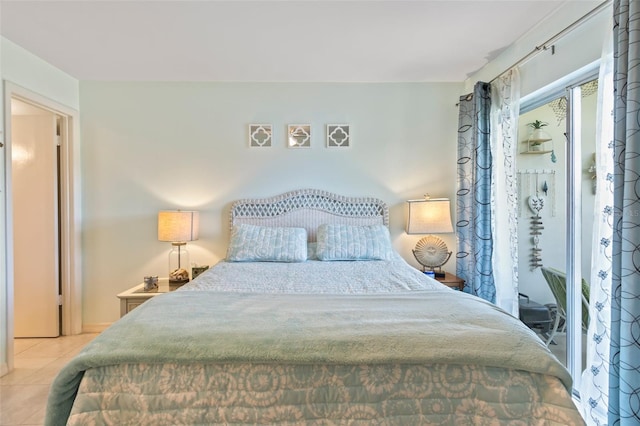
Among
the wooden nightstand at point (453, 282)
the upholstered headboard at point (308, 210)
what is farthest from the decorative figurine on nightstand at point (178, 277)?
the wooden nightstand at point (453, 282)

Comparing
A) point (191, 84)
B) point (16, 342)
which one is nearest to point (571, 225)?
point (191, 84)

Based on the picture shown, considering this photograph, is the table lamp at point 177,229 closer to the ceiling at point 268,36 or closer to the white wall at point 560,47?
the ceiling at point 268,36

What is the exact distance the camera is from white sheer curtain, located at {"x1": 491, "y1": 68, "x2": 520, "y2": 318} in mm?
2379

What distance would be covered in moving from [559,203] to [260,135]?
2.69 metres

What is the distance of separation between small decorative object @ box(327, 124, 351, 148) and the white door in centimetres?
265

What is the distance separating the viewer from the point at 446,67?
9.16 feet

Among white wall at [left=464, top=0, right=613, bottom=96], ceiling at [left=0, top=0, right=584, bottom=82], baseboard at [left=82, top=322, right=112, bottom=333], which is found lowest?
baseboard at [left=82, top=322, right=112, bottom=333]

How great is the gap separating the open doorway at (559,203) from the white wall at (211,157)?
911 mm

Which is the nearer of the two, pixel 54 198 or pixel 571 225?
pixel 571 225

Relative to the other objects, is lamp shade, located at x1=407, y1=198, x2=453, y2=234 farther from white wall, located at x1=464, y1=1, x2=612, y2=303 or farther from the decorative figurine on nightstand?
the decorative figurine on nightstand

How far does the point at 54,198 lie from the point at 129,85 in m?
1.31

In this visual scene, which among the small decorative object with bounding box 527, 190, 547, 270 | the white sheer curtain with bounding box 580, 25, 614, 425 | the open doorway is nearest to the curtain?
the white sheer curtain with bounding box 580, 25, 614, 425

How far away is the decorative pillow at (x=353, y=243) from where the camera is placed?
2580mm

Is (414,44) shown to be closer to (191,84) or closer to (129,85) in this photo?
(191,84)
